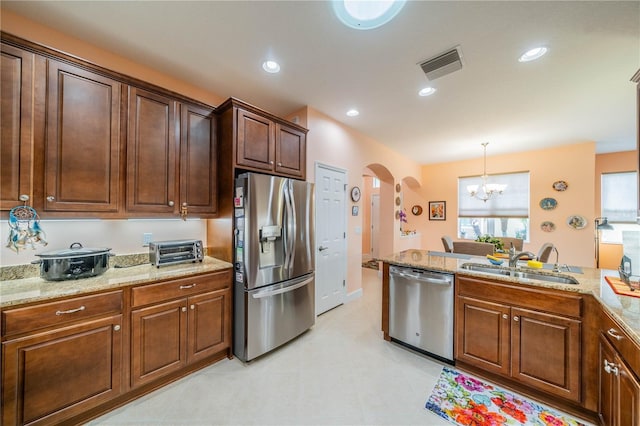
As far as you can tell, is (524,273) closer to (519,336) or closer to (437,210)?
(519,336)

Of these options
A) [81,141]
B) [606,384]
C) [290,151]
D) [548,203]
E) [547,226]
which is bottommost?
[606,384]

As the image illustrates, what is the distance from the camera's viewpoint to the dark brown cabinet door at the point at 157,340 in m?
1.73

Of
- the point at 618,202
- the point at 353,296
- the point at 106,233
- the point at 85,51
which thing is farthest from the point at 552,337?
the point at 618,202

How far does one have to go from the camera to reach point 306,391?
1.86m

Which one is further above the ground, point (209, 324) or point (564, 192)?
point (564, 192)

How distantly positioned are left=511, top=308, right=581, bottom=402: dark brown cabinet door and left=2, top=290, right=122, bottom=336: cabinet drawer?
3.03m

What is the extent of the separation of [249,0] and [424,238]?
21.0ft

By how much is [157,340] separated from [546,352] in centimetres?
298

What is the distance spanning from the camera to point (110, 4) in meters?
1.58

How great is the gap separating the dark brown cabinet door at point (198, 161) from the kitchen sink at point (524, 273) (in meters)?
2.63

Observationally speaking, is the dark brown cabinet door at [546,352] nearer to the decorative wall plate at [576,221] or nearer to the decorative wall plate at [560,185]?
the decorative wall plate at [576,221]

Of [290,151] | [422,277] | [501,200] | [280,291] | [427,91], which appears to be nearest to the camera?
[422,277]

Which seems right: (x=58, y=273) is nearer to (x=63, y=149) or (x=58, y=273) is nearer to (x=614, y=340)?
(x=63, y=149)

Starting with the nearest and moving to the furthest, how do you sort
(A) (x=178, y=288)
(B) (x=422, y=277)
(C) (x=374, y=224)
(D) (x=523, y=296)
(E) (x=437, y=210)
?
(D) (x=523, y=296), (A) (x=178, y=288), (B) (x=422, y=277), (E) (x=437, y=210), (C) (x=374, y=224)
